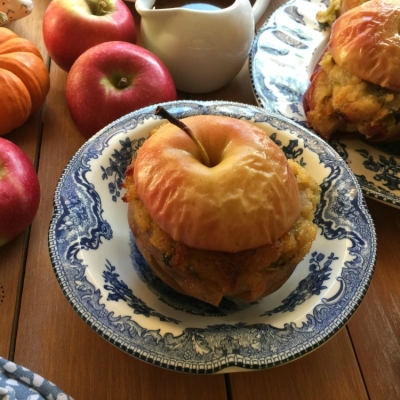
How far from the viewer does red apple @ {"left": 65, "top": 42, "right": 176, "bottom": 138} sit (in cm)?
92

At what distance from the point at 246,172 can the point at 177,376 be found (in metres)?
0.33

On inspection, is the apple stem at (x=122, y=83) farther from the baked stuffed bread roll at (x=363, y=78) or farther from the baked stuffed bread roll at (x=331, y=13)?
the baked stuffed bread roll at (x=331, y=13)

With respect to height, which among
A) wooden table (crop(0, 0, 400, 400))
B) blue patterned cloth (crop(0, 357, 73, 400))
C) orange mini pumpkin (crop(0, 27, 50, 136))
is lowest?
wooden table (crop(0, 0, 400, 400))

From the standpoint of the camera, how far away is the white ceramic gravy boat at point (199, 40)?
95cm

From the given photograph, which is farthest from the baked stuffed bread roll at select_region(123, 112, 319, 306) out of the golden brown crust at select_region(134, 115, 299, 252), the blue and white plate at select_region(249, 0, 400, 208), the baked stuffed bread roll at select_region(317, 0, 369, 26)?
the baked stuffed bread roll at select_region(317, 0, 369, 26)

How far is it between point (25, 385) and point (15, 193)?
13.1 inches

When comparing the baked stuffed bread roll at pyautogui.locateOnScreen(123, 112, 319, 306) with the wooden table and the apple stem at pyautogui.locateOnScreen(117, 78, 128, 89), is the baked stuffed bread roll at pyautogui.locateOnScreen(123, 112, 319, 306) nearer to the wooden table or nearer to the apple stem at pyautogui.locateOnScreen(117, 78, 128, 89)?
the wooden table

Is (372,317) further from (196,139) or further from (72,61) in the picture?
(72,61)

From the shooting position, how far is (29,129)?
3.23ft

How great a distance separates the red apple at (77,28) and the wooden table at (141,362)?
454 mm

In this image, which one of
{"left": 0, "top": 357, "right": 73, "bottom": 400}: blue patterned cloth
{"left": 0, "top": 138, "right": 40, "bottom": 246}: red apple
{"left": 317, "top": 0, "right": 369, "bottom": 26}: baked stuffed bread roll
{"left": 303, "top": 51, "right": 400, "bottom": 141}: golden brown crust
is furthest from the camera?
{"left": 317, "top": 0, "right": 369, "bottom": 26}: baked stuffed bread roll

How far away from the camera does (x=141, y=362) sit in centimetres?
66


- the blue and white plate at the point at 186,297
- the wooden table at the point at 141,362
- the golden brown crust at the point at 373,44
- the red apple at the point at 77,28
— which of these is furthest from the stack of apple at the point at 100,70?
the golden brown crust at the point at 373,44

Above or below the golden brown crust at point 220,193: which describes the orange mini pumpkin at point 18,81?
below
